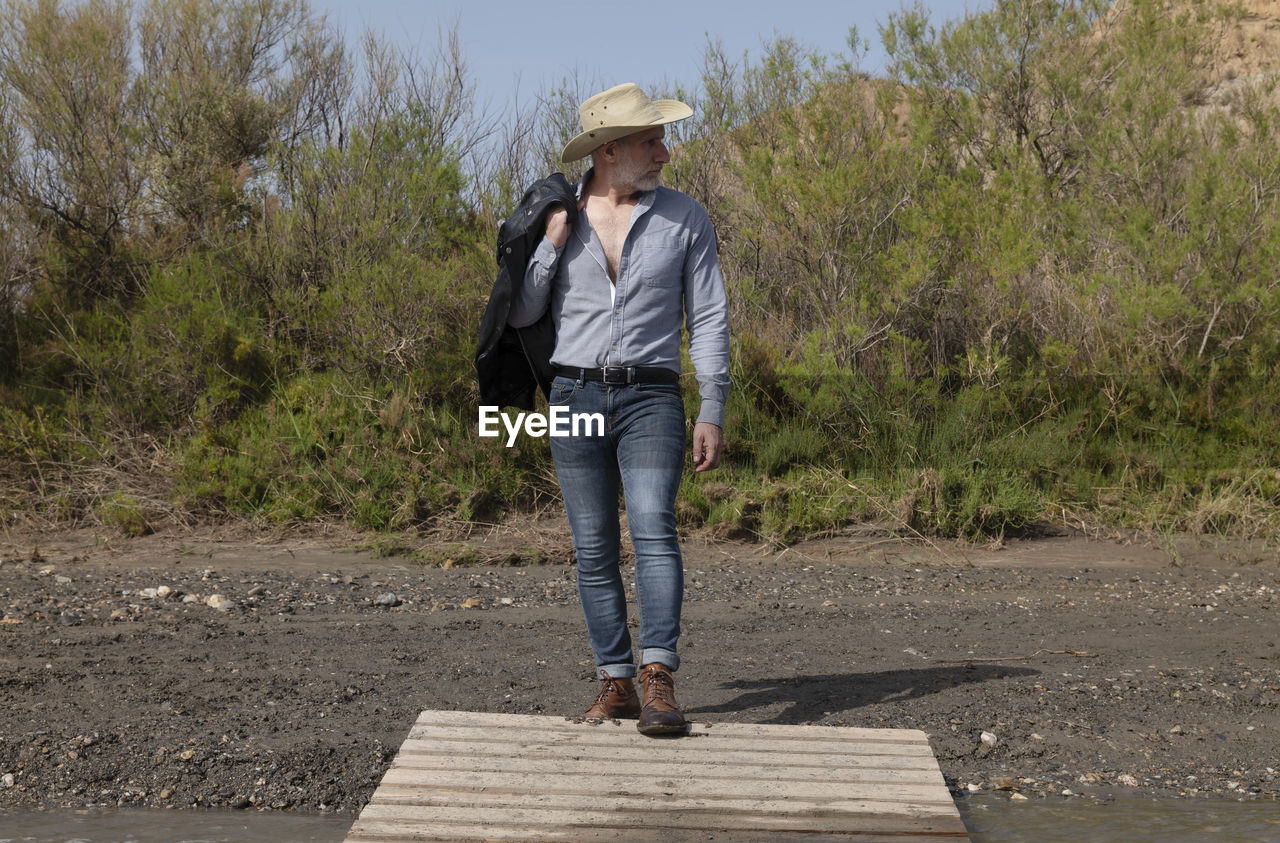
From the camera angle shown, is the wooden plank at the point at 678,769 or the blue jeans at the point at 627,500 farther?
the blue jeans at the point at 627,500

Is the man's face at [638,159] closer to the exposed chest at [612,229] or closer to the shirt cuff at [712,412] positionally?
the exposed chest at [612,229]

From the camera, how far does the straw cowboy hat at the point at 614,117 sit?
3727 millimetres

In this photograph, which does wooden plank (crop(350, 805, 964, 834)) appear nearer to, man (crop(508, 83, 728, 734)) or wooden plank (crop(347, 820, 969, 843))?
wooden plank (crop(347, 820, 969, 843))

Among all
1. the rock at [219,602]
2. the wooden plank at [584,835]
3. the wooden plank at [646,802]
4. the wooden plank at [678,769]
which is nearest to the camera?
the wooden plank at [584,835]

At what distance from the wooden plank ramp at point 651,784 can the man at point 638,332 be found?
23 centimetres

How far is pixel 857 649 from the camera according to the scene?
568 cm

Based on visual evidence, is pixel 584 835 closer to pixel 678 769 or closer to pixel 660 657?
pixel 678 769

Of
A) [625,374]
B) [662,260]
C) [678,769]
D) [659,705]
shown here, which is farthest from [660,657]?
[662,260]

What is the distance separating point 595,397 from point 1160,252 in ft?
22.5

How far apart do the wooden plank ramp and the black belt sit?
3.71 ft

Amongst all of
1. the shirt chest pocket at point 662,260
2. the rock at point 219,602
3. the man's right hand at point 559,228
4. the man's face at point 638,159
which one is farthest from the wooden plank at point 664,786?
the rock at point 219,602

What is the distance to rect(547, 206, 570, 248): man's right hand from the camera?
3773 mm

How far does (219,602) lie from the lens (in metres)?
6.61

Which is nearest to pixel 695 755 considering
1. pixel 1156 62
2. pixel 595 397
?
pixel 595 397
